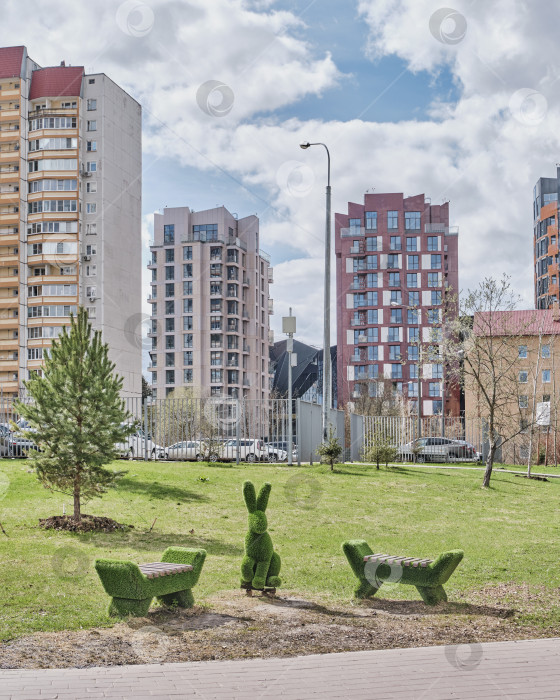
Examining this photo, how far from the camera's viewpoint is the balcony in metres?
94.9

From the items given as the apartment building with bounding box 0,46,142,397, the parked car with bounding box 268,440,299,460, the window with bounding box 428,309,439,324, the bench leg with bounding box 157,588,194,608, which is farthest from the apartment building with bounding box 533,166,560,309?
the bench leg with bounding box 157,588,194,608

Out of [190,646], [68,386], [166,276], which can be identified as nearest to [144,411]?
[68,386]

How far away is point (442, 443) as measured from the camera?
37.2m

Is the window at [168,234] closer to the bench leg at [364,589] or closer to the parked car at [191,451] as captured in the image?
the parked car at [191,451]

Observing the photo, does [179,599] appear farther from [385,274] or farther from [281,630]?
[385,274]

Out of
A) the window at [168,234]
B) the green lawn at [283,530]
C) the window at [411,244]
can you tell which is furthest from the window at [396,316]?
the green lawn at [283,530]

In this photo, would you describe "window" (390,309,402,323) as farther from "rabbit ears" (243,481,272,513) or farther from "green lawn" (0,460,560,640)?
"rabbit ears" (243,481,272,513)

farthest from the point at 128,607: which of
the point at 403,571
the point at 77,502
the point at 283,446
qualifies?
the point at 283,446

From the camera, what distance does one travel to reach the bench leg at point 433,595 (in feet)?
28.9

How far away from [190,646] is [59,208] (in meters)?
74.4

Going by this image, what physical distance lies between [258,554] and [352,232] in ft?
289

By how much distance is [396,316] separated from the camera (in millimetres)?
93062

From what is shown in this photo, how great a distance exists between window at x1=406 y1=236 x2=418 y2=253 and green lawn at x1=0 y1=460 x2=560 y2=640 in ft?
241

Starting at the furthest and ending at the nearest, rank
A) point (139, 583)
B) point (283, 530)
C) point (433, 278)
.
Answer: point (433, 278) → point (283, 530) → point (139, 583)
